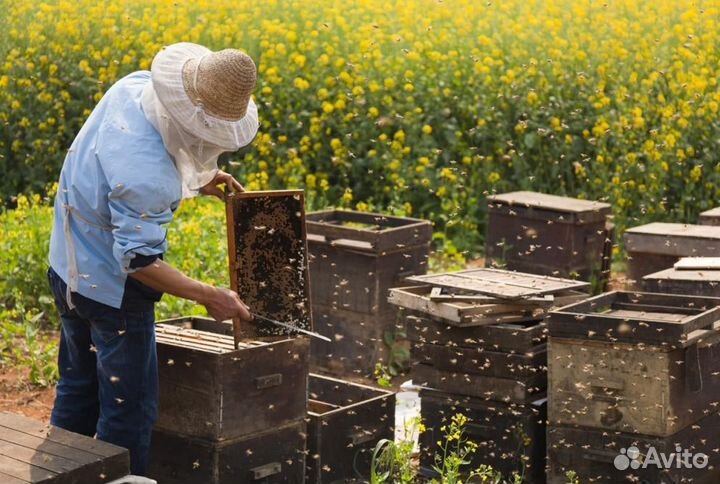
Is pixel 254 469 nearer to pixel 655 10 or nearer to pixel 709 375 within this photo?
pixel 709 375

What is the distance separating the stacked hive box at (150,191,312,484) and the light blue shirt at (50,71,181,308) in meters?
0.47

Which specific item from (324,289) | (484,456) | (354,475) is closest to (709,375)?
(484,456)

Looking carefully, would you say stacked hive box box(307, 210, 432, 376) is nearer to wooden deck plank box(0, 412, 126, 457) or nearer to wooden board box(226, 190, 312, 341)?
wooden board box(226, 190, 312, 341)

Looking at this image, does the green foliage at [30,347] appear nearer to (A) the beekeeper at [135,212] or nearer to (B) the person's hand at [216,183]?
(A) the beekeeper at [135,212]

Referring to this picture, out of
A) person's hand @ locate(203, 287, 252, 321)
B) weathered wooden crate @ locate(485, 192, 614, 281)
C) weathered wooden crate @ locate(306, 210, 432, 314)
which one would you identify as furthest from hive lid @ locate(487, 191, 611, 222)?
person's hand @ locate(203, 287, 252, 321)

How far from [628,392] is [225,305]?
155cm

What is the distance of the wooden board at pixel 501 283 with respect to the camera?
489 cm

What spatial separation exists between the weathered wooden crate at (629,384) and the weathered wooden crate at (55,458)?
1754 mm

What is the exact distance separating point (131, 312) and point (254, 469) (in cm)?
83

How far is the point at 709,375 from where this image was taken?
15.2 feet

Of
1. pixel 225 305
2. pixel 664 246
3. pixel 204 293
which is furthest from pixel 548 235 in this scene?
pixel 204 293

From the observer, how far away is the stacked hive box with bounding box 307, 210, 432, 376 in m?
6.36

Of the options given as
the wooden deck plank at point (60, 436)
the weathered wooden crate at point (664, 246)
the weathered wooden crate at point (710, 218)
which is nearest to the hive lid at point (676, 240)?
the weathered wooden crate at point (664, 246)

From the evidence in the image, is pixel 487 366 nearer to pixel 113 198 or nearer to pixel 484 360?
pixel 484 360
